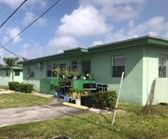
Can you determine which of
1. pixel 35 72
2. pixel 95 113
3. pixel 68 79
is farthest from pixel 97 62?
pixel 35 72

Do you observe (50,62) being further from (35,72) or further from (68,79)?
(68,79)

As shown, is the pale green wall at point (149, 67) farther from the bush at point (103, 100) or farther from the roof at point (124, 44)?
the bush at point (103, 100)

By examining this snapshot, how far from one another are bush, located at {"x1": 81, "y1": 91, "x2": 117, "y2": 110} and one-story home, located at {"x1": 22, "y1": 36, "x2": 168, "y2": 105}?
2.48 meters

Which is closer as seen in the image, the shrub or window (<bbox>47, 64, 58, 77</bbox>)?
window (<bbox>47, 64, 58, 77</bbox>)

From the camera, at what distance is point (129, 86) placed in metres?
16.7

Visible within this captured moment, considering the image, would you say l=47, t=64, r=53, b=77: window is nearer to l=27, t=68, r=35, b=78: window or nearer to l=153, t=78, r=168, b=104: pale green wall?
l=27, t=68, r=35, b=78: window

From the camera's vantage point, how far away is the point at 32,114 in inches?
Result: 515

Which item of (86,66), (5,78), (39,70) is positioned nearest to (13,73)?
(5,78)

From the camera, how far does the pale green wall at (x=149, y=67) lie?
15.9 meters

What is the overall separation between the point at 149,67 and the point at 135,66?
736mm

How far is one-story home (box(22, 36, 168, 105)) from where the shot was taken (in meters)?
15.9

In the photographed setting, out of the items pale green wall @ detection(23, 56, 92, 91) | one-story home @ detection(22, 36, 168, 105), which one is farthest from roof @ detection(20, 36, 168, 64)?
pale green wall @ detection(23, 56, 92, 91)

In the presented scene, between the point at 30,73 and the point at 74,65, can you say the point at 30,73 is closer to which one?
the point at 30,73

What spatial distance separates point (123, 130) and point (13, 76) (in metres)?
35.0
